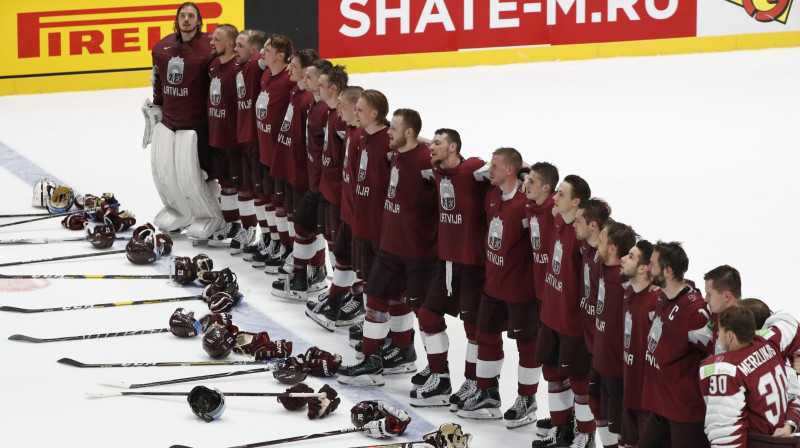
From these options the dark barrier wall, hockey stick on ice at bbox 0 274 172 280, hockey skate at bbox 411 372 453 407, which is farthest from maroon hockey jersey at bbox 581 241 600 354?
the dark barrier wall

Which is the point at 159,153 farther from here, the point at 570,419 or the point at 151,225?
the point at 570,419

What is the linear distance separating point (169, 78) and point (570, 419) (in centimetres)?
452

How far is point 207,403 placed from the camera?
6.30 meters

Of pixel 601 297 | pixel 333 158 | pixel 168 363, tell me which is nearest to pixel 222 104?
pixel 333 158

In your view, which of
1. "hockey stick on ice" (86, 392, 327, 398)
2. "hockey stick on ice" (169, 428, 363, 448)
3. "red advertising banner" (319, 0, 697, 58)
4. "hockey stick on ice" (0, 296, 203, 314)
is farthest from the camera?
"red advertising banner" (319, 0, 697, 58)

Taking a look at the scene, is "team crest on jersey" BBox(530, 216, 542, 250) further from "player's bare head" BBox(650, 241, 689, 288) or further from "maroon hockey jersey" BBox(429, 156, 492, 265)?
"player's bare head" BBox(650, 241, 689, 288)

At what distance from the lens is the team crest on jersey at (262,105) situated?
8.59m

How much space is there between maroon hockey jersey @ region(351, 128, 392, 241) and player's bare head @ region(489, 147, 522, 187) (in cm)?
95

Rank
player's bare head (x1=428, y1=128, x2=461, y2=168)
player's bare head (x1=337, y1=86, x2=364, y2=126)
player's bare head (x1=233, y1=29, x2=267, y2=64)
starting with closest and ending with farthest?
player's bare head (x1=428, y1=128, x2=461, y2=168)
player's bare head (x1=337, y1=86, x2=364, y2=126)
player's bare head (x1=233, y1=29, x2=267, y2=64)

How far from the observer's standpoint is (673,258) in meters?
5.04

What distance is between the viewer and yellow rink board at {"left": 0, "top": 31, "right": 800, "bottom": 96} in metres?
13.8

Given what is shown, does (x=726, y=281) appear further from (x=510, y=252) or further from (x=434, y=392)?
(x=434, y=392)

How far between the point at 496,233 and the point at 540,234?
0.29 metres

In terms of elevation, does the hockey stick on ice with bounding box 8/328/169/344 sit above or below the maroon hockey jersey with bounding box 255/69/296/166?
below
